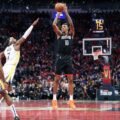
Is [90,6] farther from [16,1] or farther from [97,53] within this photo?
[97,53]

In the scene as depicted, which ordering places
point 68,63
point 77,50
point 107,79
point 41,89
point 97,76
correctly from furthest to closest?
point 77,50 < point 97,76 < point 41,89 < point 107,79 < point 68,63

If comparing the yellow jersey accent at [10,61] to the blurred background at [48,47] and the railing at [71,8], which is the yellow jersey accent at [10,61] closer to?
the blurred background at [48,47]

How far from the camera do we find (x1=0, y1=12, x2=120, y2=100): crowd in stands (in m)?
22.0

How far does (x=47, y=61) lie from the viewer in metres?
27.6

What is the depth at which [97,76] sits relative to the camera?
23.8m

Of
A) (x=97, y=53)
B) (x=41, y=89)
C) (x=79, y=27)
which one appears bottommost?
(x=41, y=89)

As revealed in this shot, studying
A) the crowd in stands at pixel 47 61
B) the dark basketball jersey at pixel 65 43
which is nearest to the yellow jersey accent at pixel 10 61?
the dark basketball jersey at pixel 65 43

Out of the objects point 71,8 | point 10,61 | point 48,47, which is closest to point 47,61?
point 48,47

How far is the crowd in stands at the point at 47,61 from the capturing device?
22.0 meters

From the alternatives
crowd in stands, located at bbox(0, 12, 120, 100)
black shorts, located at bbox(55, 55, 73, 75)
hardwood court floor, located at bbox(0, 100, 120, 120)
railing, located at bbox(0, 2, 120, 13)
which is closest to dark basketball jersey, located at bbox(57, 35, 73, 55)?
black shorts, located at bbox(55, 55, 73, 75)

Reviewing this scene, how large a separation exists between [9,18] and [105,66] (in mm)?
14765

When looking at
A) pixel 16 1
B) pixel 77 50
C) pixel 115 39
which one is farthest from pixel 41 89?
pixel 16 1

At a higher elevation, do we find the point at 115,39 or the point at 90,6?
the point at 90,6

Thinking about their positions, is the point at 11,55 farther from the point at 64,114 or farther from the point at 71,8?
the point at 71,8
